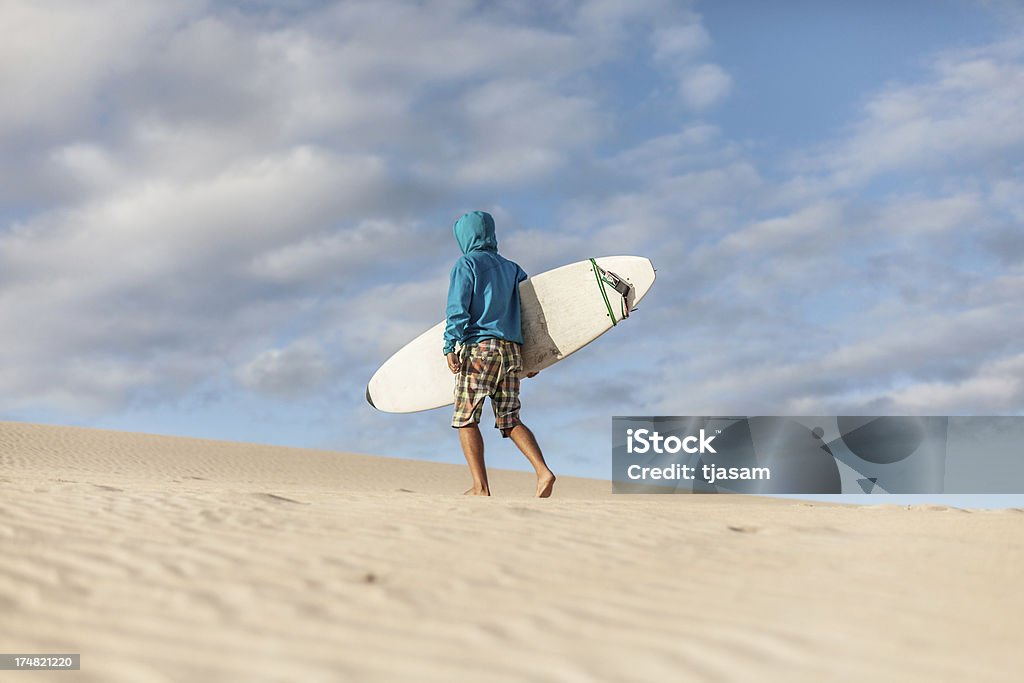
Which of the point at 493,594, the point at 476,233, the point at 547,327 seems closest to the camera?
the point at 493,594

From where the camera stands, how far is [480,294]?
769cm

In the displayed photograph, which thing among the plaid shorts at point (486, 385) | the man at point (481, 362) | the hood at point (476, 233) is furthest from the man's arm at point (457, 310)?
the hood at point (476, 233)

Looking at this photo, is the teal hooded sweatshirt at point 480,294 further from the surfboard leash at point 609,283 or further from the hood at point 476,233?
the surfboard leash at point 609,283

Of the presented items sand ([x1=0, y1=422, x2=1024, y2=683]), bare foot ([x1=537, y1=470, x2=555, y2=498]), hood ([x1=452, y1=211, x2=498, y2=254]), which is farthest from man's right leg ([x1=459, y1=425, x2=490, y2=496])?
sand ([x1=0, y1=422, x2=1024, y2=683])

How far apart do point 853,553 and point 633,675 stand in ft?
6.73

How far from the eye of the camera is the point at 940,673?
101 inches

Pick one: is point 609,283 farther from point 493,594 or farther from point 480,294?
point 493,594

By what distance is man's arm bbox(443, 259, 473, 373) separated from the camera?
752 centimetres

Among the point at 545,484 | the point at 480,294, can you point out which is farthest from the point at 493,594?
the point at 480,294

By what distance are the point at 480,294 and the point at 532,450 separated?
148 centimetres

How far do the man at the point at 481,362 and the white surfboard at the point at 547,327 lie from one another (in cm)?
59

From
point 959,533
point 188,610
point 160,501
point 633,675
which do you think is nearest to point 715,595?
point 633,675

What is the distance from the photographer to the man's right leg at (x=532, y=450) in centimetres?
751

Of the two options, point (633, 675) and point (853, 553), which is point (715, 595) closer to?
point (633, 675)
